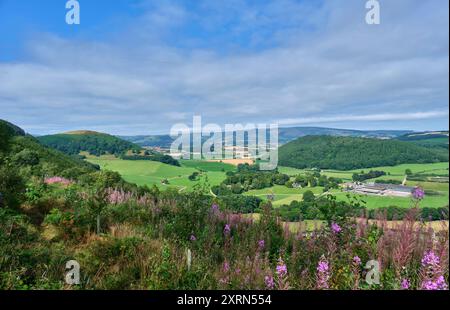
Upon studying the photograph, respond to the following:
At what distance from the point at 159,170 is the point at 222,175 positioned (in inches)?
232

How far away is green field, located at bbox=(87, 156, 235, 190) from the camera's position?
13.1 meters

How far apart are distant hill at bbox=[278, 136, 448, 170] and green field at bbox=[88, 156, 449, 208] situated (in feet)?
4.95

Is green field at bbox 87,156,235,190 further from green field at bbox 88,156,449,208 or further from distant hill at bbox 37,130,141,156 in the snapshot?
distant hill at bbox 37,130,141,156

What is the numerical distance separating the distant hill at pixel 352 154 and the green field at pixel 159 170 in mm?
5433

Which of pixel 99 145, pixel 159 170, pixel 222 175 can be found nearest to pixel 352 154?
pixel 222 175

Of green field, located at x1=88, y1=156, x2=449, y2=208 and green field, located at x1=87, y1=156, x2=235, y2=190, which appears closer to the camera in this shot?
green field, located at x1=88, y1=156, x2=449, y2=208

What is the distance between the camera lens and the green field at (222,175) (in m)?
7.06

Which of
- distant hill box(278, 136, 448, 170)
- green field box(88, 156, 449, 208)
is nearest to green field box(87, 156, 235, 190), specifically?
green field box(88, 156, 449, 208)

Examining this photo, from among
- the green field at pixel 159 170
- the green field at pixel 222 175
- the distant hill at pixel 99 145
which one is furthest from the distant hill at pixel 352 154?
the distant hill at pixel 99 145

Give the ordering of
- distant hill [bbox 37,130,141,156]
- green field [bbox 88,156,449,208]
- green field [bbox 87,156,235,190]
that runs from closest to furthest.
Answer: green field [bbox 88,156,449,208] < green field [bbox 87,156,235,190] < distant hill [bbox 37,130,141,156]

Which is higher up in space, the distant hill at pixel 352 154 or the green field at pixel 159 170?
the distant hill at pixel 352 154

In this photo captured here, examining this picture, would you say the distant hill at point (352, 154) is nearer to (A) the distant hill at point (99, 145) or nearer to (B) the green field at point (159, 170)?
(B) the green field at point (159, 170)

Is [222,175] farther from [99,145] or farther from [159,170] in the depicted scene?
[99,145]

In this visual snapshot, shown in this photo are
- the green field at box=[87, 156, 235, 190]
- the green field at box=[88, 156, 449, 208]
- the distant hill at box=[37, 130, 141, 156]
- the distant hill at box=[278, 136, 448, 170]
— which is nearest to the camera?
the green field at box=[88, 156, 449, 208]
